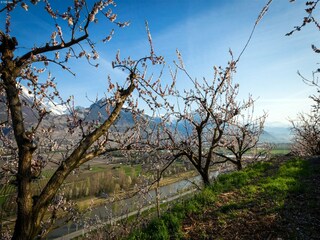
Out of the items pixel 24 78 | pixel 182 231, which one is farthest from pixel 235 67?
pixel 24 78

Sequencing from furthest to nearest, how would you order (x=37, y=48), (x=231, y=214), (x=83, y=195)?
(x=83, y=195)
(x=231, y=214)
(x=37, y=48)

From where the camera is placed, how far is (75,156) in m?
6.06

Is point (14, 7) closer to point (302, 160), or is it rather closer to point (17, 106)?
point (17, 106)

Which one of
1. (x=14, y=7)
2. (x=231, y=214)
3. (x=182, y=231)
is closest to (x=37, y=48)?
(x=14, y=7)

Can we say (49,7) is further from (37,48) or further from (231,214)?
(231,214)

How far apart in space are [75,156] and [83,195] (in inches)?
4603

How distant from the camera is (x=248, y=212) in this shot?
877 cm

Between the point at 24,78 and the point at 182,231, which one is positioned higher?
the point at 24,78

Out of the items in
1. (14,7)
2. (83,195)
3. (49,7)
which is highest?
(49,7)

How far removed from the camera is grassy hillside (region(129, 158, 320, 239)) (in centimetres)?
750

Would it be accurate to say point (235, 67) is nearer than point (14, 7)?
No

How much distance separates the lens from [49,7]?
22.9 ft

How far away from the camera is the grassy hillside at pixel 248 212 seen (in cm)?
750

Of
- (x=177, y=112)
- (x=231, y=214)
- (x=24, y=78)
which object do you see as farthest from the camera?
(x=177, y=112)
